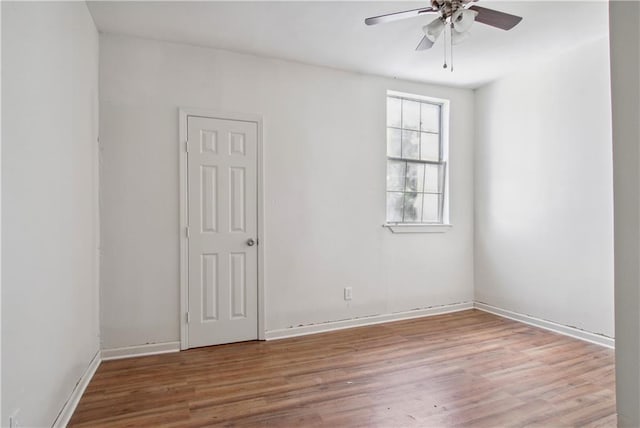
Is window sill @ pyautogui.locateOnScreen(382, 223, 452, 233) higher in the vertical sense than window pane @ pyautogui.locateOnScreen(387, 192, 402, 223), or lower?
lower

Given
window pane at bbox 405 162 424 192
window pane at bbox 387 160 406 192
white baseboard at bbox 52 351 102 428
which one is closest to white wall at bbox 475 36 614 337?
window pane at bbox 405 162 424 192

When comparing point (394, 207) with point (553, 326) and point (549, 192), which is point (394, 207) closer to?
point (549, 192)

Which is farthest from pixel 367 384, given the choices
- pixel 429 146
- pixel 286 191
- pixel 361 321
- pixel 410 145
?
pixel 429 146

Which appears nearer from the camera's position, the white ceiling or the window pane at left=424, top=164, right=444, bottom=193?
the white ceiling

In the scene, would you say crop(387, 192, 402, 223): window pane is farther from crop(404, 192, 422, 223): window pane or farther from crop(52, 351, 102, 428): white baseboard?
crop(52, 351, 102, 428): white baseboard

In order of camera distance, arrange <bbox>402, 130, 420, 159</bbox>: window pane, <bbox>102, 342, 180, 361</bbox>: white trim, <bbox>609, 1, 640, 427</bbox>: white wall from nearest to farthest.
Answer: <bbox>609, 1, 640, 427</bbox>: white wall, <bbox>102, 342, 180, 361</bbox>: white trim, <bbox>402, 130, 420, 159</bbox>: window pane

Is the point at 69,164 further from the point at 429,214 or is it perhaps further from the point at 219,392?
the point at 429,214

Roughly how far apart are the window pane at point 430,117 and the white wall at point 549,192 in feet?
1.73

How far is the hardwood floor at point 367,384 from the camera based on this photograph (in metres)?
2.06

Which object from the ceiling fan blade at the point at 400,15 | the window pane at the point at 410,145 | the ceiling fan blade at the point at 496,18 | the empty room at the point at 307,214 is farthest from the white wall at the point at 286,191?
the ceiling fan blade at the point at 496,18

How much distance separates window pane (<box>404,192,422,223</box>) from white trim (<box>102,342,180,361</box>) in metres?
2.85

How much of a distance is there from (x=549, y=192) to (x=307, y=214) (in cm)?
255

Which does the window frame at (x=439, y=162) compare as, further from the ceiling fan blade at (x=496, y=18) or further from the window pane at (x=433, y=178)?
the ceiling fan blade at (x=496, y=18)

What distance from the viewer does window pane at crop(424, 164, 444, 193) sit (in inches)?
171
